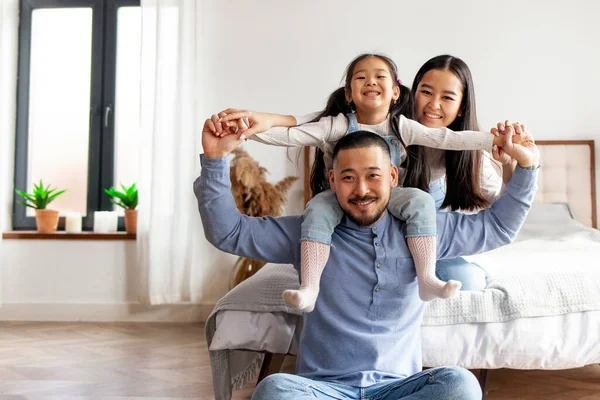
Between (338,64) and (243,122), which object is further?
(338,64)

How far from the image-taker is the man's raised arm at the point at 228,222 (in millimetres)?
1658

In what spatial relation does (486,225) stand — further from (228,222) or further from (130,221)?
(130,221)

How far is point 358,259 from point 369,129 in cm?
37

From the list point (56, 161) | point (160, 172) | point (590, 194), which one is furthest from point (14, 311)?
point (590, 194)

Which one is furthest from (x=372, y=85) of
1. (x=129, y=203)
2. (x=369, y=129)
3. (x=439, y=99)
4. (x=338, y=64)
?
(x=129, y=203)

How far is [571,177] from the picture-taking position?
4.11 m

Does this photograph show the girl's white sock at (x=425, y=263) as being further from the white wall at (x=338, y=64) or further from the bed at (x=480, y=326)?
the white wall at (x=338, y=64)

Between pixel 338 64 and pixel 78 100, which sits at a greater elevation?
pixel 338 64

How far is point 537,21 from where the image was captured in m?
4.21

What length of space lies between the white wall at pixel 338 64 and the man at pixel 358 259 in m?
2.51

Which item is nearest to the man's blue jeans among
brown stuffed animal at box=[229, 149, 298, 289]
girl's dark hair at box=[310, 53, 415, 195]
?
girl's dark hair at box=[310, 53, 415, 195]

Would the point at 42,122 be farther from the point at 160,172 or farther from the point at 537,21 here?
the point at 537,21

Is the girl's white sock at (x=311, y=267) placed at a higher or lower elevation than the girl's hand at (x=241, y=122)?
lower

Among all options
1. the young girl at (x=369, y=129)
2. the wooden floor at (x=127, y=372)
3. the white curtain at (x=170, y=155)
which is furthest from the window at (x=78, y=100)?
the young girl at (x=369, y=129)
